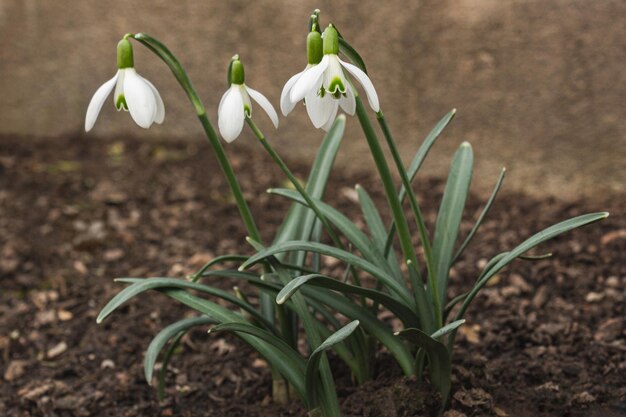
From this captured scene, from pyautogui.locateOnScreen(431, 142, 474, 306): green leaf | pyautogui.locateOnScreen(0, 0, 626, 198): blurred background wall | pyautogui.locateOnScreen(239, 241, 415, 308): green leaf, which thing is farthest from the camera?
pyautogui.locateOnScreen(0, 0, 626, 198): blurred background wall

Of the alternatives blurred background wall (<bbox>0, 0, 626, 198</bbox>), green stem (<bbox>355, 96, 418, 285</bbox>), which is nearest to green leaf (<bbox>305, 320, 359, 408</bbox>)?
green stem (<bbox>355, 96, 418, 285</bbox>)

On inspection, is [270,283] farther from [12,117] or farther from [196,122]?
[12,117]

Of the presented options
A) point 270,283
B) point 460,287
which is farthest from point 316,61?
point 460,287

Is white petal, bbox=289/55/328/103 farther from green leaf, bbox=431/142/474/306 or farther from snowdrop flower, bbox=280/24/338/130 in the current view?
green leaf, bbox=431/142/474/306

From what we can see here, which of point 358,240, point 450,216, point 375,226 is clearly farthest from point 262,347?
point 450,216

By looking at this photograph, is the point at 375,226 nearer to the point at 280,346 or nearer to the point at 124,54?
the point at 280,346

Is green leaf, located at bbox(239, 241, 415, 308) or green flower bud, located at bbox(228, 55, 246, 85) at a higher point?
green flower bud, located at bbox(228, 55, 246, 85)
